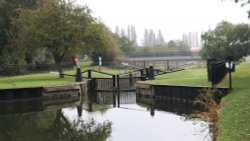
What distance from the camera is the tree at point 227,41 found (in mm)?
48469

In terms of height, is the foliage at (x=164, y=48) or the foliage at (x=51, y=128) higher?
the foliage at (x=164, y=48)

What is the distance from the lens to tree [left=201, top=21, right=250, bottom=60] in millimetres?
A: 48469

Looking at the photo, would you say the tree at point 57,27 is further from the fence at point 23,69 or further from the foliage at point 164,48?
the foliage at point 164,48

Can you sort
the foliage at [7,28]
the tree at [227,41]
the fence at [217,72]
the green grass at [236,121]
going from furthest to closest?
the tree at [227,41] < the foliage at [7,28] < the fence at [217,72] < the green grass at [236,121]

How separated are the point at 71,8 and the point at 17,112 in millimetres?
12589

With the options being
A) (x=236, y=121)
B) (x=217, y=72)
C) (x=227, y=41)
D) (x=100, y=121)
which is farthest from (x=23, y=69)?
(x=236, y=121)

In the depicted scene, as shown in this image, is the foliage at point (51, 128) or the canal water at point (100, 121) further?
the foliage at point (51, 128)

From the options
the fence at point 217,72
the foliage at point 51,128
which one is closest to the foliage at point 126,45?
the fence at point 217,72

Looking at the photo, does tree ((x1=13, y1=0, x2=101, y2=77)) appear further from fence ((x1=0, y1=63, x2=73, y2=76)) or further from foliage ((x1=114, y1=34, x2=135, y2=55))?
foliage ((x1=114, y1=34, x2=135, y2=55))

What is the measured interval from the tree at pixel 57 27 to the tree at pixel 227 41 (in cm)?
2280

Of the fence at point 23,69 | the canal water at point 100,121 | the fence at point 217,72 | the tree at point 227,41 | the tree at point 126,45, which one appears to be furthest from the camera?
the tree at point 126,45

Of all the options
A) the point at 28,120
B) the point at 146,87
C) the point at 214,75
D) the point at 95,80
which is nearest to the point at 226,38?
the point at 95,80

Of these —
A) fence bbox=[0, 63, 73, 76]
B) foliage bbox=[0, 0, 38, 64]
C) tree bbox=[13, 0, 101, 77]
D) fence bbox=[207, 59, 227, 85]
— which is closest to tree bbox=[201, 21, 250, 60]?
fence bbox=[0, 63, 73, 76]

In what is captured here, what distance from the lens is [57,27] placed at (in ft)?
95.6
